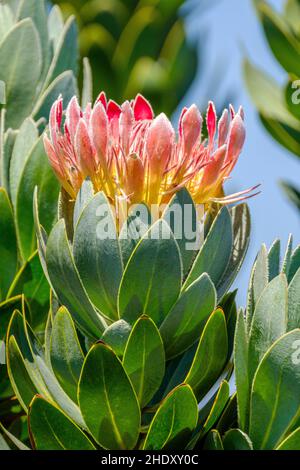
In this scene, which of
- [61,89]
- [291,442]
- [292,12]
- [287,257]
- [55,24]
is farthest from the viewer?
[292,12]

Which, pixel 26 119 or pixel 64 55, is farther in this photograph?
pixel 64 55

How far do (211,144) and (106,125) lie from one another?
121mm

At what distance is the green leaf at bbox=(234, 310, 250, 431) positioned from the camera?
0.99 meters

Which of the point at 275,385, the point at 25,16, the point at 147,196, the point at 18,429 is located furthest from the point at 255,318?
the point at 25,16

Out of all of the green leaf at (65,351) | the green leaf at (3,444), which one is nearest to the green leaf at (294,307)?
the green leaf at (65,351)

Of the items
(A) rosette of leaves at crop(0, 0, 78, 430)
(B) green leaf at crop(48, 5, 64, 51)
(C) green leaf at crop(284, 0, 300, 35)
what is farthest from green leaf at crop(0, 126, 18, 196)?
(C) green leaf at crop(284, 0, 300, 35)

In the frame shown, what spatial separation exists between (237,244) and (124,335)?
18 cm

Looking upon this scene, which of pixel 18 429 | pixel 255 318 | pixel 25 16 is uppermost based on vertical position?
pixel 25 16

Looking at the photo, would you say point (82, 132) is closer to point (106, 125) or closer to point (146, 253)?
point (106, 125)

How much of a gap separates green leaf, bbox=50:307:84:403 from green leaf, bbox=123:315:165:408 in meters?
0.05

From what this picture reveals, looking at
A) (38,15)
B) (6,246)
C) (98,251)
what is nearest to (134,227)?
(98,251)

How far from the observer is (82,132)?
101 centimetres

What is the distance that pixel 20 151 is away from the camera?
1.24 m

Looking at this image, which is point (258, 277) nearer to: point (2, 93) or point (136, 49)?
point (2, 93)
